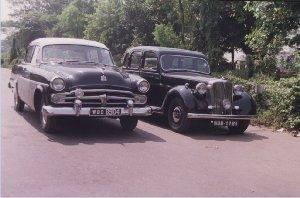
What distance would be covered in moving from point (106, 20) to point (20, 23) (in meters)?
24.3

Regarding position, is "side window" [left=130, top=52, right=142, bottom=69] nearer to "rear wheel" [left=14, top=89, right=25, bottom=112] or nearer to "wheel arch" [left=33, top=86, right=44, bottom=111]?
"rear wheel" [left=14, top=89, right=25, bottom=112]

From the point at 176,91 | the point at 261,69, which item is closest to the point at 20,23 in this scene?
the point at 261,69

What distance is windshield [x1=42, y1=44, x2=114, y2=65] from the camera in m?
9.52

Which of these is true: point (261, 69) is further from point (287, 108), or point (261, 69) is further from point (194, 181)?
point (194, 181)

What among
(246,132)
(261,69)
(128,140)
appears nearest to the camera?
(128,140)

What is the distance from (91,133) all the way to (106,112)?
76 cm

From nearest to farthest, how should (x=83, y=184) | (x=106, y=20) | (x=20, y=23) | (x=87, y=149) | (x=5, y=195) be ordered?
(x=5, y=195) < (x=83, y=184) < (x=87, y=149) < (x=106, y=20) < (x=20, y=23)

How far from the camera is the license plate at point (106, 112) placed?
26.8 feet

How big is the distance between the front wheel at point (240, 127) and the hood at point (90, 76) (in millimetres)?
2751

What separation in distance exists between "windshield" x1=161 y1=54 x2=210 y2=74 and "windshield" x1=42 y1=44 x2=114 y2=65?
1421mm

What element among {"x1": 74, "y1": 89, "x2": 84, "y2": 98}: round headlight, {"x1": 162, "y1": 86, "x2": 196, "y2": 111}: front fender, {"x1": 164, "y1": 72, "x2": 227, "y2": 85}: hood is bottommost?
{"x1": 162, "y1": 86, "x2": 196, "y2": 111}: front fender

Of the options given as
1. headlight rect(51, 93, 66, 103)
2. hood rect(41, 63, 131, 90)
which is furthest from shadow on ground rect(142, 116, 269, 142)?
headlight rect(51, 93, 66, 103)

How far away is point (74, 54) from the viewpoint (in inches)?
380

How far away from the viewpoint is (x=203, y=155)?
7.57 m
